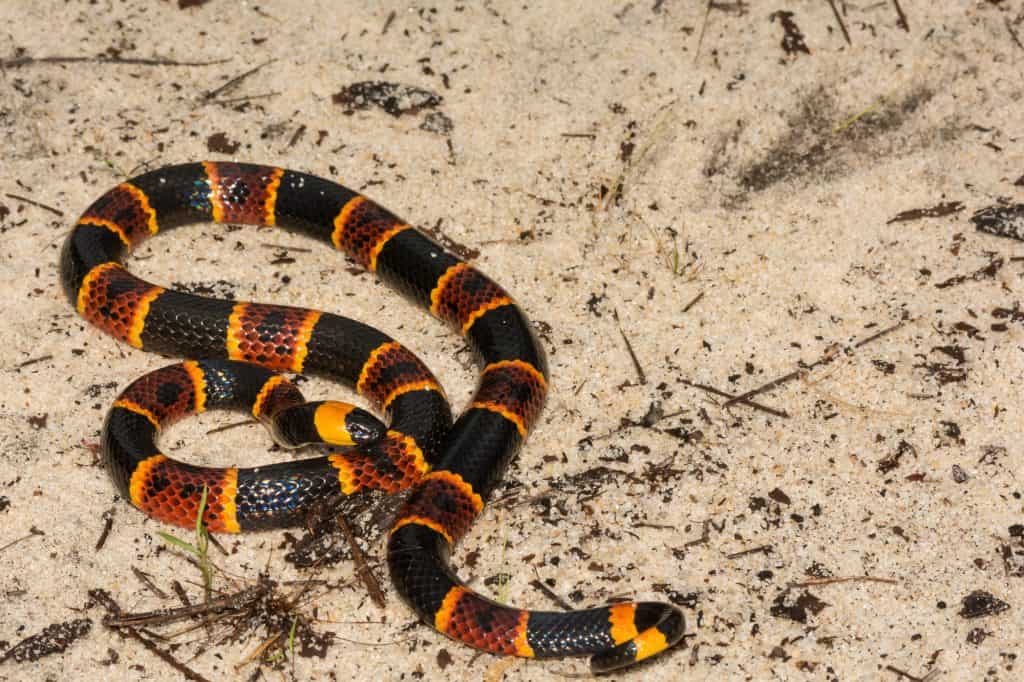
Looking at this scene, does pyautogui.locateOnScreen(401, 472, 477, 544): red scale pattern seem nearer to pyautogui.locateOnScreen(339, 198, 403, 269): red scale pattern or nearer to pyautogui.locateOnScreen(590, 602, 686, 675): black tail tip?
pyautogui.locateOnScreen(590, 602, 686, 675): black tail tip

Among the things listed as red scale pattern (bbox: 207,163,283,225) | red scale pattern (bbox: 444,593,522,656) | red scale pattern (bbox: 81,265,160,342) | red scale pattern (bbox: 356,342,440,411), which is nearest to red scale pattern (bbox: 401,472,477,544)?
red scale pattern (bbox: 444,593,522,656)

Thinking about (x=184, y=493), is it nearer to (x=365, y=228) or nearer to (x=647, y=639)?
(x=365, y=228)

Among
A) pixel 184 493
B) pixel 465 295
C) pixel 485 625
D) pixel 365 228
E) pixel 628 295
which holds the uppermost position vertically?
pixel 365 228

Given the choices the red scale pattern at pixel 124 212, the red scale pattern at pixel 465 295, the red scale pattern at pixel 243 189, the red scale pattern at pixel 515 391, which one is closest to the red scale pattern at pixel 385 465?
the red scale pattern at pixel 515 391

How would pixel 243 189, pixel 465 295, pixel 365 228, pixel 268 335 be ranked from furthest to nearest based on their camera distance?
pixel 243 189, pixel 365 228, pixel 465 295, pixel 268 335

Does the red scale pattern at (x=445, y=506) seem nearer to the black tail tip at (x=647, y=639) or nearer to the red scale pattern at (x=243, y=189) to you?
the black tail tip at (x=647, y=639)

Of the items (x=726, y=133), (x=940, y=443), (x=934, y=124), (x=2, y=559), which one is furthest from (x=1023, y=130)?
(x=2, y=559)

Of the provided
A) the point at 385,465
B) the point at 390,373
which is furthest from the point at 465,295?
the point at 385,465
